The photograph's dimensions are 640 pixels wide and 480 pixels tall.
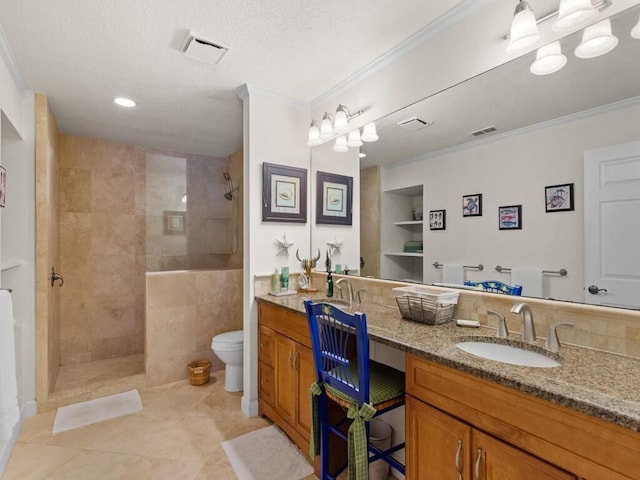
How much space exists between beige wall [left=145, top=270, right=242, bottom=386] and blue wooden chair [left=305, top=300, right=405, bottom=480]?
77.3 inches

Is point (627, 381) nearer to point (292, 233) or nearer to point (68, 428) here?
point (292, 233)

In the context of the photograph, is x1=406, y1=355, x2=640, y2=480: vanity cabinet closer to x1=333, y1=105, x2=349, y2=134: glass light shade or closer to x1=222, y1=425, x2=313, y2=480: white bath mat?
x1=222, y1=425, x2=313, y2=480: white bath mat

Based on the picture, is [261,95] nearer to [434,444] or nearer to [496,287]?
[496,287]

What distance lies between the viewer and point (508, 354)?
1.32m

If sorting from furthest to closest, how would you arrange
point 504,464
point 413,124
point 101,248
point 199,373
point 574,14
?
point 101,248 < point 199,373 < point 413,124 < point 574,14 < point 504,464

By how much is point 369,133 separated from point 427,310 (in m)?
1.29

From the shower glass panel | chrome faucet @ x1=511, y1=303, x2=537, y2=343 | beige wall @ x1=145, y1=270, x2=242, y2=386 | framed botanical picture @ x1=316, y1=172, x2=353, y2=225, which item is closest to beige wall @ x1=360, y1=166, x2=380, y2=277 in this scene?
framed botanical picture @ x1=316, y1=172, x2=353, y2=225

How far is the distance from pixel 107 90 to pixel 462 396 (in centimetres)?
303

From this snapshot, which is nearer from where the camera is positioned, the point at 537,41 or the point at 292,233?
the point at 537,41

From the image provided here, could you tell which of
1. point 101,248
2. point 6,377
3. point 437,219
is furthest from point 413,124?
point 101,248

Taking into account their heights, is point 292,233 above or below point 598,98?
below

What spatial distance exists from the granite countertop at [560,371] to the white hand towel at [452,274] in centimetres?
29

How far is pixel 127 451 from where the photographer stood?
6.59ft

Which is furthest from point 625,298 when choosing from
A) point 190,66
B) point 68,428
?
point 68,428
